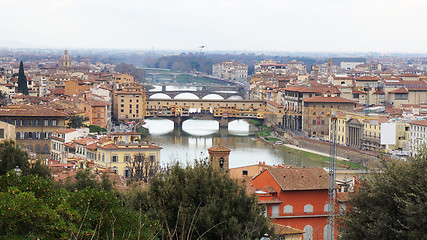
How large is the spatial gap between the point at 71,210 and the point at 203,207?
2.24 metres

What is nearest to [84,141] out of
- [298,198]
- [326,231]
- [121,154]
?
[121,154]

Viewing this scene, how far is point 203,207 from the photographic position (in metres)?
7.48

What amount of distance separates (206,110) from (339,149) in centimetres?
1327

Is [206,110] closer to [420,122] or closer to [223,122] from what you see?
[223,122]

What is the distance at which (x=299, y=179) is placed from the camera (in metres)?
10.6

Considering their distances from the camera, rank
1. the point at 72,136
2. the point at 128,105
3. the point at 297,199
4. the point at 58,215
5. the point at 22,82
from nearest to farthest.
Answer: the point at 58,215 → the point at 297,199 → the point at 72,136 → the point at 22,82 → the point at 128,105

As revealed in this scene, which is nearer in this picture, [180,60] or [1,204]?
[1,204]

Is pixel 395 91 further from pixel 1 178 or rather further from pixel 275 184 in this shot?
pixel 1 178

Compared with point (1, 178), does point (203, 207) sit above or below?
below

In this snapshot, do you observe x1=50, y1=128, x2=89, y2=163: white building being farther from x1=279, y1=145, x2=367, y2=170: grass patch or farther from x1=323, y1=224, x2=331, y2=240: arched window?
x1=323, y1=224, x2=331, y2=240: arched window

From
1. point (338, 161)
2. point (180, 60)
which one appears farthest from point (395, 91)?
point (180, 60)

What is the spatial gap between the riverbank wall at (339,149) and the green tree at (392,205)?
14.0m

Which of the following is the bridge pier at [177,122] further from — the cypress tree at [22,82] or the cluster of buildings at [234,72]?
the cluster of buildings at [234,72]

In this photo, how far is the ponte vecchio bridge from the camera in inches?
1496
